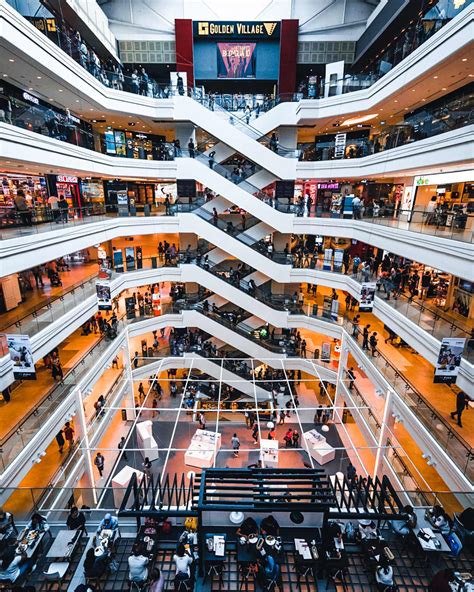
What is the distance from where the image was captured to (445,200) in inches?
Result: 587

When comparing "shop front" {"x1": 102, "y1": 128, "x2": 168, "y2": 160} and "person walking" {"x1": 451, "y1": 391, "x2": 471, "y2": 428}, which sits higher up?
"shop front" {"x1": 102, "y1": 128, "x2": 168, "y2": 160}

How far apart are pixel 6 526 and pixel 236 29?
75.4 feet

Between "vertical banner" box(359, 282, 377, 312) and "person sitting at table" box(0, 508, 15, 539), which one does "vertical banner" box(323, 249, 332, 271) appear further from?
"person sitting at table" box(0, 508, 15, 539)

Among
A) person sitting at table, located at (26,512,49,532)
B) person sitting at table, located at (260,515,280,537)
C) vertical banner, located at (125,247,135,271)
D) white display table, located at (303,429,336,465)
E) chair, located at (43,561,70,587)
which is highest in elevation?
vertical banner, located at (125,247,135,271)

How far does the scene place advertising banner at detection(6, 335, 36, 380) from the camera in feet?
29.6

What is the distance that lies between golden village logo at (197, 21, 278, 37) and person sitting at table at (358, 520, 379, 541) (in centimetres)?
2236

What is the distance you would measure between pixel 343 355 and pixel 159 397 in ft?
32.7

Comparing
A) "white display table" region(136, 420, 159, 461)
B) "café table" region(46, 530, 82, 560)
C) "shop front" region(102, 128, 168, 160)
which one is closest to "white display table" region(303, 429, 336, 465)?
"white display table" region(136, 420, 159, 461)

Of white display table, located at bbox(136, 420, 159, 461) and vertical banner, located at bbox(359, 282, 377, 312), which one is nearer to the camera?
white display table, located at bbox(136, 420, 159, 461)

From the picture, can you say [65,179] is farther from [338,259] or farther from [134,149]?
[338,259]

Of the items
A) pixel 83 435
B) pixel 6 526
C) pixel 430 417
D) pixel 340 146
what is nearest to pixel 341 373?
pixel 430 417

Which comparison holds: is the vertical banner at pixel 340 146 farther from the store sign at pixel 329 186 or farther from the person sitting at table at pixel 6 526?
the person sitting at table at pixel 6 526

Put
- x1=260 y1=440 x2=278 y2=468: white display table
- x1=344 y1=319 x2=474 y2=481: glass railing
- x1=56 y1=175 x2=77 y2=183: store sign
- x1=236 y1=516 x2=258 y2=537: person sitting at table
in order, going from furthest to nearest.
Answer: x1=56 y1=175 x2=77 y2=183: store sign, x1=260 y1=440 x2=278 y2=468: white display table, x1=344 y1=319 x2=474 y2=481: glass railing, x1=236 y1=516 x2=258 y2=537: person sitting at table

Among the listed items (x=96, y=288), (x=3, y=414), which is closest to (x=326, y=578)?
(x=3, y=414)
